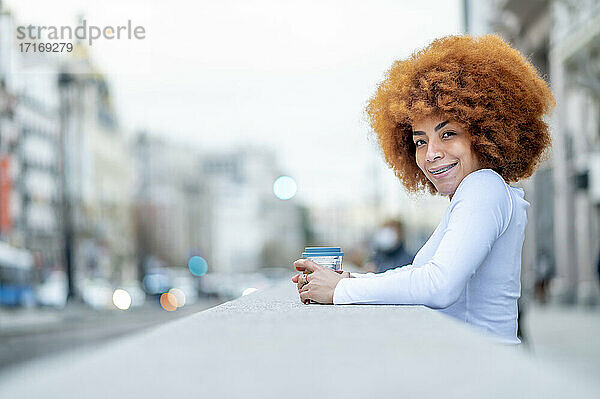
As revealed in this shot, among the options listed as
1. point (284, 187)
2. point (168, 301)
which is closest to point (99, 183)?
point (168, 301)

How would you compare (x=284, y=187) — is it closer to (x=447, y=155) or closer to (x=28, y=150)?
(x=447, y=155)

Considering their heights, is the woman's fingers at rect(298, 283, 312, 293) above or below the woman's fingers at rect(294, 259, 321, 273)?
below

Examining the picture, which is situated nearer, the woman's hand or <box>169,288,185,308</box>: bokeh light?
the woman's hand

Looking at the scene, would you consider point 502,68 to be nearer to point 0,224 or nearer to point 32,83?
point 0,224

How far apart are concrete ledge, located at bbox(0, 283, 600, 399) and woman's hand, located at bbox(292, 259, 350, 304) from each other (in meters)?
0.69

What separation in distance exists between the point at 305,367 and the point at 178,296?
140 feet

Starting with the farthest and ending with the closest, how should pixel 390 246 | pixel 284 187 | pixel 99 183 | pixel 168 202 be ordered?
pixel 168 202 → pixel 99 183 → pixel 390 246 → pixel 284 187

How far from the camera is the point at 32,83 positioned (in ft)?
187

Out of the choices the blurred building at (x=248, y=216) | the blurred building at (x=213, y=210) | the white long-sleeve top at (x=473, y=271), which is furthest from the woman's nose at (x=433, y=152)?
the blurred building at (x=248, y=216)

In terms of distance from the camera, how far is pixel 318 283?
2664 millimetres

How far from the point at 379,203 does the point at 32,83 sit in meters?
24.4

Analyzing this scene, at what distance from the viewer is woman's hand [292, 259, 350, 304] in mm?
2643

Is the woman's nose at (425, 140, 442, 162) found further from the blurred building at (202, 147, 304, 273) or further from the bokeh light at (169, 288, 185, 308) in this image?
the blurred building at (202, 147, 304, 273)

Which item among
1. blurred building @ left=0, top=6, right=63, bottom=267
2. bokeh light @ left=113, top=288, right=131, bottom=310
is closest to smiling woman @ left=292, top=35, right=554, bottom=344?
bokeh light @ left=113, top=288, right=131, bottom=310
